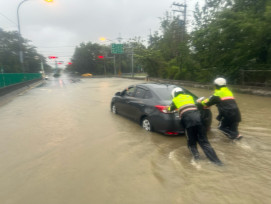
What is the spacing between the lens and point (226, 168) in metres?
4.09

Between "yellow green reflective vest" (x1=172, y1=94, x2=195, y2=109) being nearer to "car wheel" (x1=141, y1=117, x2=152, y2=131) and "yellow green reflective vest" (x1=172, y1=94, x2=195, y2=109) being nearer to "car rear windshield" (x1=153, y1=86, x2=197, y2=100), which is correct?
"car rear windshield" (x1=153, y1=86, x2=197, y2=100)

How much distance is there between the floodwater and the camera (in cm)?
329

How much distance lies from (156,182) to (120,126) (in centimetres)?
375

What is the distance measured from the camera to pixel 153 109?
604 cm

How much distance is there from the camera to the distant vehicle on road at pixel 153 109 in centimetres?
566

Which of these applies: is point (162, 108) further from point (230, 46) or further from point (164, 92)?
point (230, 46)

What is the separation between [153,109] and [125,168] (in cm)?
221

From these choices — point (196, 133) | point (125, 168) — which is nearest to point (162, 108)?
point (196, 133)

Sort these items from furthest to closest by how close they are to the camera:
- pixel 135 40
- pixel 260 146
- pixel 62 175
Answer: pixel 135 40 → pixel 260 146 → pixel 62 175

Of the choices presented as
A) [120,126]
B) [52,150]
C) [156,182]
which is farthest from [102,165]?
[120,126]

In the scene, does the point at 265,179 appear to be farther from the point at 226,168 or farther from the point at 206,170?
the point at 206,170

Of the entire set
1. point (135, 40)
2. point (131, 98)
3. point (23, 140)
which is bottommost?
point (23, 140)

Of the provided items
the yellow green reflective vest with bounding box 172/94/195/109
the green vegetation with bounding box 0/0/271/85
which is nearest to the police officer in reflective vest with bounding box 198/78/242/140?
the yellow green reflective vest with bounding box 172/94/195/109

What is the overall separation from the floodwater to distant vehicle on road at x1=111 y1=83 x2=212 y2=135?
0.30m
